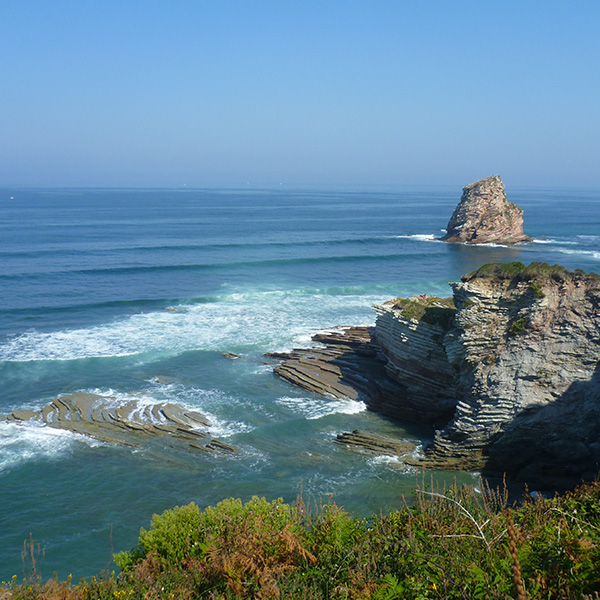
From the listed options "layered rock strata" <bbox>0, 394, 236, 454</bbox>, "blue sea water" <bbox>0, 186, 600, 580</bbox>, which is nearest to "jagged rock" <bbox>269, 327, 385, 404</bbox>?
"blue sea water" <bbox>0, 186, 600, 580</bbox>

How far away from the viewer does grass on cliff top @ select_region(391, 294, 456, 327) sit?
29000 mm

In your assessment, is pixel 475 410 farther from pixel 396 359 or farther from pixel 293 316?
pixel 293 316

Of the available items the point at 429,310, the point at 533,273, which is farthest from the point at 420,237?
the point at 533,273

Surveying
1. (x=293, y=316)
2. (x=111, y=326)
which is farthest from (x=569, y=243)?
(x=111, y=326)

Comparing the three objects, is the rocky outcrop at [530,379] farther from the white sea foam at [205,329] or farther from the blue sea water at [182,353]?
the white sea foam at [205,329]

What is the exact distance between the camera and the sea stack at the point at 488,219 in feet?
295

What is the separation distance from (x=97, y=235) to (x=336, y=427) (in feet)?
230

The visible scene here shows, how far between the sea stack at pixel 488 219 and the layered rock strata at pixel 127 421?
73.3 meters

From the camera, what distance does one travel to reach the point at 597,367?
23812mm

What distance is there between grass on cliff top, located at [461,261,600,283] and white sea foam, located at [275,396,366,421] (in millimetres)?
9756

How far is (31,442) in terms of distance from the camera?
87.2 ft

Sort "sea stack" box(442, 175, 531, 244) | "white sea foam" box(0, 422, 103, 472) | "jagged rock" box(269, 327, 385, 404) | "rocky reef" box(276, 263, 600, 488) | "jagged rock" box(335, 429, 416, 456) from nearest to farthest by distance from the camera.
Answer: "rocky reef" box(276, 263, 600, 488) < "white sea foam" box(0, 422, 103, 472) < "jagged rock" box(335, 429, 416, 456) < "jagged rock" box(269, 327, 385, 404) < "sea stack" box(442, 175, 531, 244)

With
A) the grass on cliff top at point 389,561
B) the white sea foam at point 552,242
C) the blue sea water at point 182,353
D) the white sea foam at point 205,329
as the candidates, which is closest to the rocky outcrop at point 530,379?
the blue sea water at point 182,353

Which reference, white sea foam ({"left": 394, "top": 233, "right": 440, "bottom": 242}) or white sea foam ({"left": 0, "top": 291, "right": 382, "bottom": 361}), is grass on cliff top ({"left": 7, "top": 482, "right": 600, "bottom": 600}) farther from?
white sea foam ({"left": 394, "top": 233, "right": 440, "bottom": 242})
